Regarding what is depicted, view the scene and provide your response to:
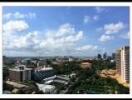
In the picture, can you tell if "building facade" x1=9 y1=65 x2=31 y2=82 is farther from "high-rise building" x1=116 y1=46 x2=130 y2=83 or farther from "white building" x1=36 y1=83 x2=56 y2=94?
"high-rise building" x1=116 y1=46 x2=130 y2=83

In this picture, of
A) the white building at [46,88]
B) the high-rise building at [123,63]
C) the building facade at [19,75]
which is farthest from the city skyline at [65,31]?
the white building at [46,88]

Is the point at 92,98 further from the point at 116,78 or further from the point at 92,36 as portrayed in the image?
the point at 92,36

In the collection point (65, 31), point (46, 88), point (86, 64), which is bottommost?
point (46, 88)

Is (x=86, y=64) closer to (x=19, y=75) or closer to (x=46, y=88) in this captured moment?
(x=46, y=88)

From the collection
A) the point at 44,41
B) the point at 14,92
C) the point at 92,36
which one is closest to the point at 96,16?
the point at 92,36

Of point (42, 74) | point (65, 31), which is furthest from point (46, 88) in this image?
point (65, 31)

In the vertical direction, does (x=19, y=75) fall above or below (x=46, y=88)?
above
